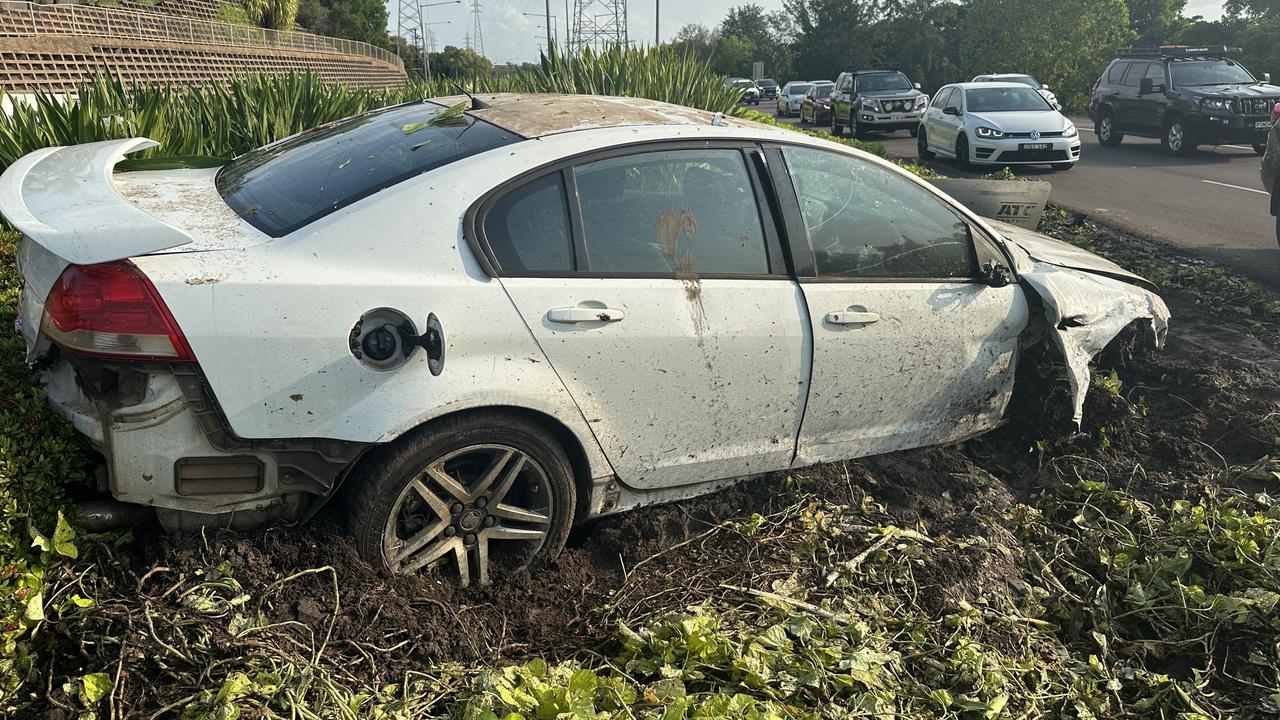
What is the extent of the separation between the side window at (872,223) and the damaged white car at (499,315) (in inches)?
0.4

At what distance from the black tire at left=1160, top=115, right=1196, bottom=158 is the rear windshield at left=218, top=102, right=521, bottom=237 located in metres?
18.3

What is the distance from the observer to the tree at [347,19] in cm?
5288

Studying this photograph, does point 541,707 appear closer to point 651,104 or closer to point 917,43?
point 651,104

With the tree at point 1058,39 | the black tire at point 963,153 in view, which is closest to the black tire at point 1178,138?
the black tire at point 963,153

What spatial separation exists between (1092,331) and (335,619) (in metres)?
3.35

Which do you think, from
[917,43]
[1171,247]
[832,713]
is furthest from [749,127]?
[917,43]

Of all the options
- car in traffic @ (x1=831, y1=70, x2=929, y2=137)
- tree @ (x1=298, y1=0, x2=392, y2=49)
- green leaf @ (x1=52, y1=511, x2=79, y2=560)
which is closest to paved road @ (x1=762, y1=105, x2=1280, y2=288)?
car in traffic @ (x1=831, y1=70, x2=929, y2=137)

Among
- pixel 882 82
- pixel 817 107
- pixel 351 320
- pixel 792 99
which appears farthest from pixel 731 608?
pixel 792 99

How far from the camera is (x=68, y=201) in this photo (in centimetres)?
297

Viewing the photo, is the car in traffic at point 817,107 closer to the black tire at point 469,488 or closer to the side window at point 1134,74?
the side window at point 1134,74

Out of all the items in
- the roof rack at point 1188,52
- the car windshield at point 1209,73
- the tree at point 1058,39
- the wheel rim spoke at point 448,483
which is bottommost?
the wheel rim spoke at point 448,483

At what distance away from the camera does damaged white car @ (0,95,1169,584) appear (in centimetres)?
274

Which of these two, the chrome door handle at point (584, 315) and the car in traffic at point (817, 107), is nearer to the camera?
the chrome door handle at point (584, 315)

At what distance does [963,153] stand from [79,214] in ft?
51.0
